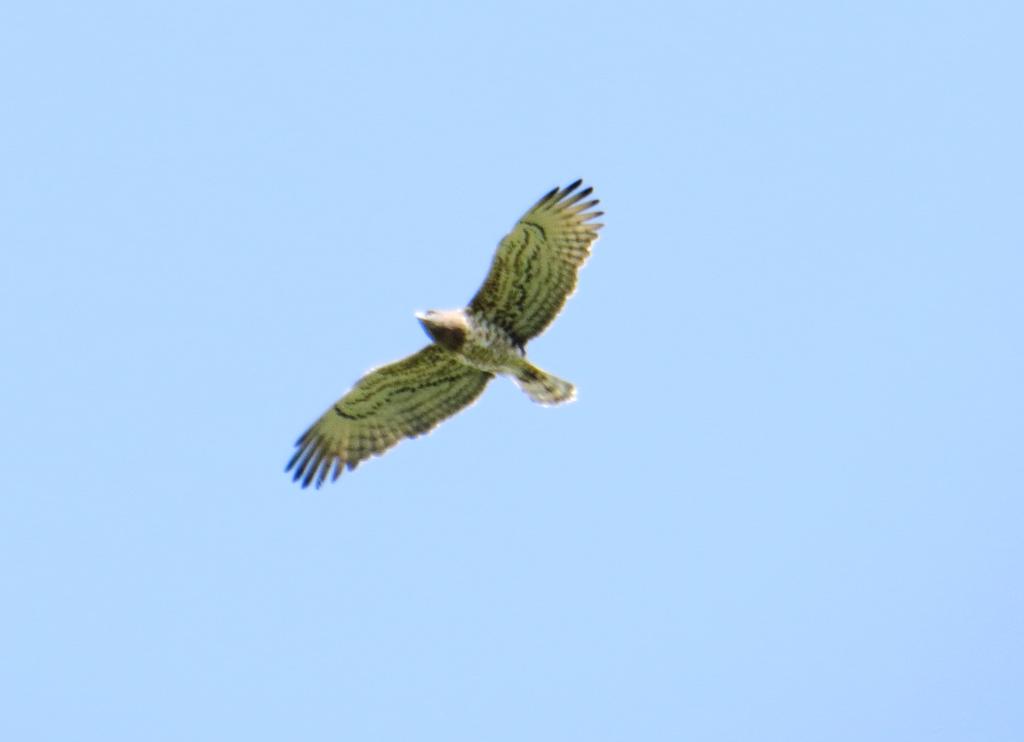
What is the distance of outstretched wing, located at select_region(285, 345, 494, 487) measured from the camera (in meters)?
12.7

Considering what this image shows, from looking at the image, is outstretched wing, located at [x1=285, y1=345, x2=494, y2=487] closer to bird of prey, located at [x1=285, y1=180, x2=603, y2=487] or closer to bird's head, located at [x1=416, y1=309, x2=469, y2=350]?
bird of prey, located at [x1=285, y1=180, x2=603, y2=487]

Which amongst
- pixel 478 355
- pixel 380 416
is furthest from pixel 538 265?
pixel 380 416

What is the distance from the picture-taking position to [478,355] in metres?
12.1

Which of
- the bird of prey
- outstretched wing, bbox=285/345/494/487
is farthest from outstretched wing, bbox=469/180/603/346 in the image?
outstretched wing, bbox=285/345/494/487

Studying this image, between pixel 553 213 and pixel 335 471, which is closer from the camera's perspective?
pixel 553 213

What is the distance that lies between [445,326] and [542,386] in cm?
101

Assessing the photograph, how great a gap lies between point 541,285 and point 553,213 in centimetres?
56

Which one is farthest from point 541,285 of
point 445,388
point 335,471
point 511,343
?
point 335,471

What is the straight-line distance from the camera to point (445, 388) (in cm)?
1278

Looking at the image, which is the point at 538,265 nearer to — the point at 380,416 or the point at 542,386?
the point at 542,386

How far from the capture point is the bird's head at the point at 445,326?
38.9 feet

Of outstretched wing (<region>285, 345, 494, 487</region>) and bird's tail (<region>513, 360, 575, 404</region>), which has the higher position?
bird's tail (<region>513, 360, 575, 404</region>)

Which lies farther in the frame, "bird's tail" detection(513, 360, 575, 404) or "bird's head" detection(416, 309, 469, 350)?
"bird's tail" detection(513, 360, 575, 404)

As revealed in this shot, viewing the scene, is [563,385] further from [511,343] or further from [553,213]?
[553,213]
